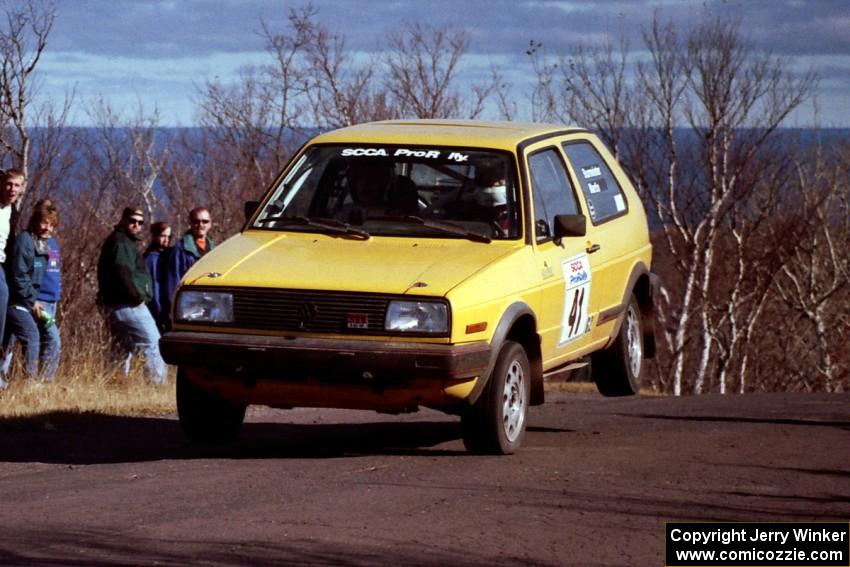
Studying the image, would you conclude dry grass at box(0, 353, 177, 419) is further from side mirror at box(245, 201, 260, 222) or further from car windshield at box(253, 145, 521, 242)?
car windshield at box(253, 145, 521, 242)

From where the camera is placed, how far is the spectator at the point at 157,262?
14.2 metres

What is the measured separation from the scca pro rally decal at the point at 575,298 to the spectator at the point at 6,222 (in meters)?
4.47

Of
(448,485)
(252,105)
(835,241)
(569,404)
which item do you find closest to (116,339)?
(569,404)

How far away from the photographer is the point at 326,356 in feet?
28.0

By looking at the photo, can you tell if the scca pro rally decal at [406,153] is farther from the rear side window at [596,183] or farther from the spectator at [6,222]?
the spectator at [6,222]

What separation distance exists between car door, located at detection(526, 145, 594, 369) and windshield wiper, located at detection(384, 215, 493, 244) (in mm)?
368

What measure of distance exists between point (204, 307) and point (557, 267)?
2293 millimetres

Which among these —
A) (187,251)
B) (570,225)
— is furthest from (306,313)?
(187,251)

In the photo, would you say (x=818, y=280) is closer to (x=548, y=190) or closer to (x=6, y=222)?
(x=6, y=222)

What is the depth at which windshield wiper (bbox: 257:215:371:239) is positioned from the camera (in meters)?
9.45

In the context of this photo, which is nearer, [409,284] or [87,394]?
[409,284]

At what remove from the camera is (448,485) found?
8047 mm

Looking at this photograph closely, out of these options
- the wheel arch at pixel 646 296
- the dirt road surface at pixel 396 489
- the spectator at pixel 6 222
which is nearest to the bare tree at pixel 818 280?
the wheel arch at pixel 646 296

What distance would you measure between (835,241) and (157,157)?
97.5 feet
